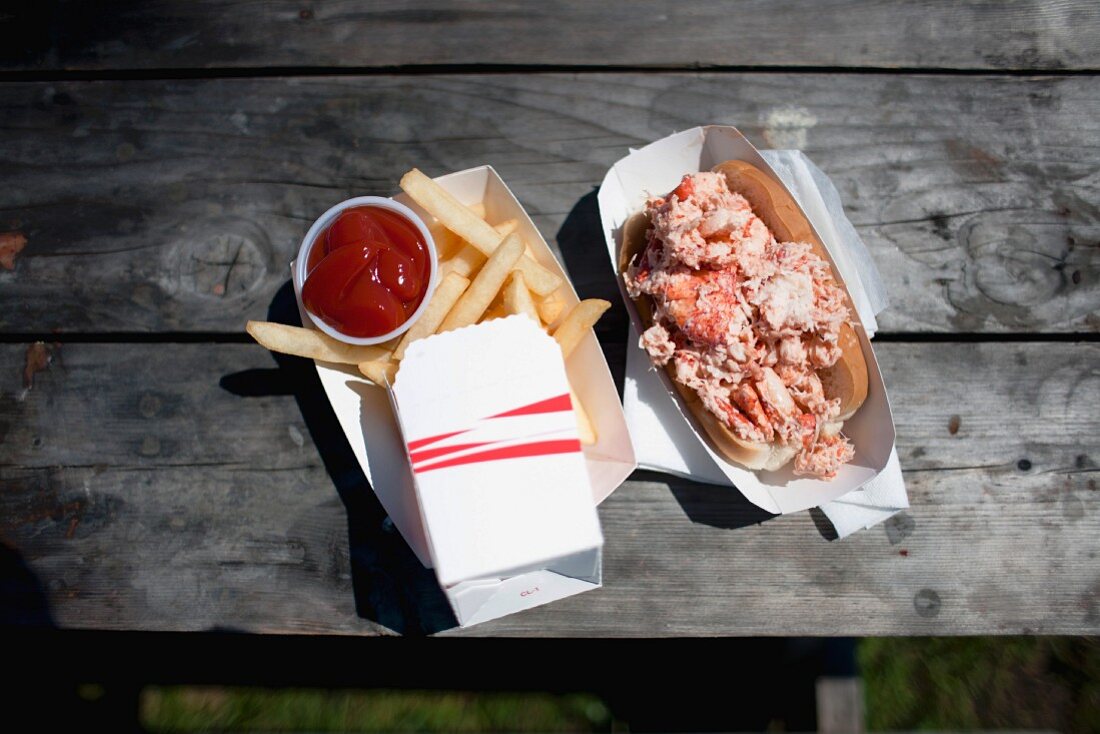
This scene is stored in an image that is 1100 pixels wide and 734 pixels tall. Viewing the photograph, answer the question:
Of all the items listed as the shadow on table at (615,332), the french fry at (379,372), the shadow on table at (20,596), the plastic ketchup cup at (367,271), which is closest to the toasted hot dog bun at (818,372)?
the shadow on table at (615,332)

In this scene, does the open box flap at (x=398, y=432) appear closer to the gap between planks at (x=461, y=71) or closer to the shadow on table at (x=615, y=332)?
the shadow on table at (x=615, y=332)

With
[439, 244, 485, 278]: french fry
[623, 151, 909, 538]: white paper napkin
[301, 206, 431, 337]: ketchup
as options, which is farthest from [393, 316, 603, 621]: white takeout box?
[623, 151, 909, 538]: white paper napkin

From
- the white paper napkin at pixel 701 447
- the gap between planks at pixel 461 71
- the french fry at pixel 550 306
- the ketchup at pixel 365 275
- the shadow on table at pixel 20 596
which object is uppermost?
the gap between planks at pixel 461 71

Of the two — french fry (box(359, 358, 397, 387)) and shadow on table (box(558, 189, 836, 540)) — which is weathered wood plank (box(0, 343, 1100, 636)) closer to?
shadow on table (box(558, 189, 836, 540))

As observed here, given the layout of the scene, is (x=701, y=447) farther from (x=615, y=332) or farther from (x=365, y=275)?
(x=365, y=275)

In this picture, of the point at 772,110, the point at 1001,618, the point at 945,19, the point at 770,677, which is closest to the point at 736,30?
the point at 772,110

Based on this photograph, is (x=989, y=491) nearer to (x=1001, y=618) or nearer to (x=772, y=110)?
(x=1001, y=618)

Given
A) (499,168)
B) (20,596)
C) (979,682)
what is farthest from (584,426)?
(979,682)
